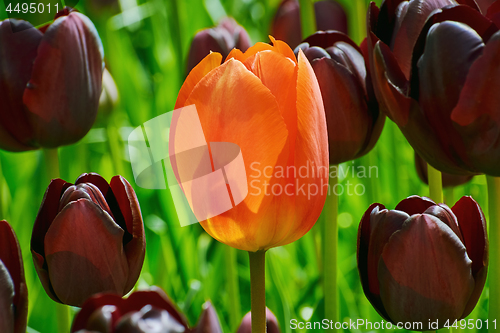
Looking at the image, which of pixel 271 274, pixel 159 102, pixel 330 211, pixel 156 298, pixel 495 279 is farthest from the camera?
pixel 159 102

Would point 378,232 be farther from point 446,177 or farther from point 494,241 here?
point 446,177

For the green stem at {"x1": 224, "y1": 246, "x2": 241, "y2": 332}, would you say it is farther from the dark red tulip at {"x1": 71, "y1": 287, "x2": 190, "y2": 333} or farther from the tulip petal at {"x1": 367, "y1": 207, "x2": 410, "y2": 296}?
the dark red tulip at {"x1": 71, "y1": 287, "x2": 190, "y2": 333}

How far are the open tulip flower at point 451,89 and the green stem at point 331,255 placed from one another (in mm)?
203

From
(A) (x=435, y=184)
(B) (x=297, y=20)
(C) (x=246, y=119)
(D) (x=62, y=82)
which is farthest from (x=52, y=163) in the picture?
(B) (x=297, y=20)

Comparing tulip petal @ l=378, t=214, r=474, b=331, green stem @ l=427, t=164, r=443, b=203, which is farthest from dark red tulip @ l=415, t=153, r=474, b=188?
tulip petal @ l=378, t=214, r=474, b=331

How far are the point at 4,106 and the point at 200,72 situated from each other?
0.81ft

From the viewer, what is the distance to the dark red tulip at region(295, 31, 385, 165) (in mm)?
607

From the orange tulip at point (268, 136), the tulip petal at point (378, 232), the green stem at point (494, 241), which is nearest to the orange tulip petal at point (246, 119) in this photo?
the orange tulip at point (268, 136)

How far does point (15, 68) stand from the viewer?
23.8 inches

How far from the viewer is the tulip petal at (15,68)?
60cm

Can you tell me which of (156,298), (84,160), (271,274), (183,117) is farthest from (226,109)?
(84,160)

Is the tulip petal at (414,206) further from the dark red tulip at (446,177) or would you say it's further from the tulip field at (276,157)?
the dark red tulip at (446,177)

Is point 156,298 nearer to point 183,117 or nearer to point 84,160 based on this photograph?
point 183,117

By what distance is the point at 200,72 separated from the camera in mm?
476
